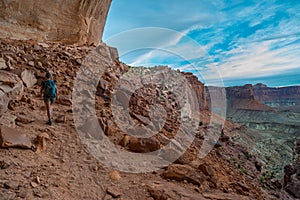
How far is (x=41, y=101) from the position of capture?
514 cm

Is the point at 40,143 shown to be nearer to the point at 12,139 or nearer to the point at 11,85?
the point at 12,139

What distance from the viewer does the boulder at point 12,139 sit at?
2.91 meters

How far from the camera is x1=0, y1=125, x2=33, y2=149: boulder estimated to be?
291 cm

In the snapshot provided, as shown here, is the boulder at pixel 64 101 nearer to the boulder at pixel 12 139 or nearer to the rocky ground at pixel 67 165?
the rocky ground at pixel 67 165

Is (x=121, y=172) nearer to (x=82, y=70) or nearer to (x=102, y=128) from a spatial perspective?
(x=102, y=128)

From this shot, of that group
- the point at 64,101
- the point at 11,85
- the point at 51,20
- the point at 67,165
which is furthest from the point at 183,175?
the point at 51,20

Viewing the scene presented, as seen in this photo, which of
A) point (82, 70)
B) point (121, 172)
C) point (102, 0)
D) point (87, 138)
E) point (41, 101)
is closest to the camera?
point (121, 172)

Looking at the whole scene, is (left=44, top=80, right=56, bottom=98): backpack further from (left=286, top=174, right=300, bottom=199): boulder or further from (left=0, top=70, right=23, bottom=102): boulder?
(left=286, top=174, right=300, bottom=199): boulder

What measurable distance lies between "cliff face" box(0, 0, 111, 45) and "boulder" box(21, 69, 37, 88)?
397 cm

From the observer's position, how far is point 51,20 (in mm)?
9898

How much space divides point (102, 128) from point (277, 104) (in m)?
116

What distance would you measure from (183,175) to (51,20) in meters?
9.92

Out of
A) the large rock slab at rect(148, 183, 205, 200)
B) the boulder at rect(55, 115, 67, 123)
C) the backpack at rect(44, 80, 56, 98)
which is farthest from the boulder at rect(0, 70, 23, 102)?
the large rock slab at rect(148, 183, 205, 200)

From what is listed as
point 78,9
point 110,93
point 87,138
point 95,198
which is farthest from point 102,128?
point 78,9
